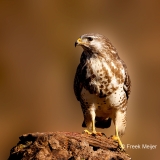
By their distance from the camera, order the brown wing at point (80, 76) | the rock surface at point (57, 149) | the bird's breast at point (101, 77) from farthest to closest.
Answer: the brown wing at point (80, 76) < the bird's breast at point (101, 77) < the rock surface at point (57, 149)

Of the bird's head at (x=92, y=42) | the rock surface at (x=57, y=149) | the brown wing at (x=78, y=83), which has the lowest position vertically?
the rock surface at (x=57, y=149)

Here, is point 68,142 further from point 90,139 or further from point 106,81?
point 106,81

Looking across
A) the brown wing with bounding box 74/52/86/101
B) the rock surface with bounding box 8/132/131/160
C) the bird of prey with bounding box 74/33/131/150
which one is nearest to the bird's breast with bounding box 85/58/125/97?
the bird of prey with bounding box 74/33/131/150

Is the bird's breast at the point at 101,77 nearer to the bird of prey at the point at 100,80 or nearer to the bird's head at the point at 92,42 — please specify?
the bird of prey at the point at 100,80

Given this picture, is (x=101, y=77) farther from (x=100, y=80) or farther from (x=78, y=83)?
(x=78, y=83)

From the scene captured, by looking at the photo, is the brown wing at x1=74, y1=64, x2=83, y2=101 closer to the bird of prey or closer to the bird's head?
the bird of prey

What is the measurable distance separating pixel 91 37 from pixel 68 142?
165 cm

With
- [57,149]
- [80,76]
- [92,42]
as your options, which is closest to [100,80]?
[80,76]

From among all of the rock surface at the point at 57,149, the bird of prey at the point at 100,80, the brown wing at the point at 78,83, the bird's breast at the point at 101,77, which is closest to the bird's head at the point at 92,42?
the bird of prey at the point at 100,80

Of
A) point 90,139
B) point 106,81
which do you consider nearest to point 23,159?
point 90,139

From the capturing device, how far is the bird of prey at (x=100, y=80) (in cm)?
546

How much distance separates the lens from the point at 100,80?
17.9 feet

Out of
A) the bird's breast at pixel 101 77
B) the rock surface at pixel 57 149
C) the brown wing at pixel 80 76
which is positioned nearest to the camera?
the rock surface at pixel 57 149

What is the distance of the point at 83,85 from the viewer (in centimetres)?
558
